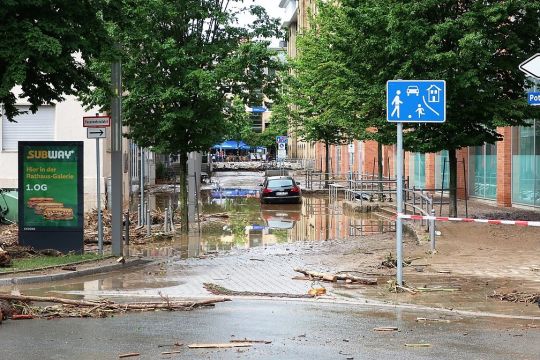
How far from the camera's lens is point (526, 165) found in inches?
1046

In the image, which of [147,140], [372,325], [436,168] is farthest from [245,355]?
[436,168]

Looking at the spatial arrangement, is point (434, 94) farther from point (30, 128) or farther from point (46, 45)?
point (30, 128)

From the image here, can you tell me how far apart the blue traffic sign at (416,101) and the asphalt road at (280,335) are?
3368 millimetres

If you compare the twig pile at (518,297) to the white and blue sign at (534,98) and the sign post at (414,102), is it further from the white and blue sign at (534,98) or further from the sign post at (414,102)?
the white and blue sign at (534,98)

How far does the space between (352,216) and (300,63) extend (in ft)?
53.7

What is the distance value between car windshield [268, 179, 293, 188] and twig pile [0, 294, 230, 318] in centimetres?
2693

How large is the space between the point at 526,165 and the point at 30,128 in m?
18.3

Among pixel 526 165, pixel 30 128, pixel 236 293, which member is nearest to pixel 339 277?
pixel 236 293

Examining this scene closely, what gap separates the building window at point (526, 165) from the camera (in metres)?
25.6

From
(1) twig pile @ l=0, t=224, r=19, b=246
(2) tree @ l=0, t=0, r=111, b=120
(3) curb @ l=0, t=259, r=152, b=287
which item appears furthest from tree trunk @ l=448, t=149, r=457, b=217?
(1) twig pile @ l=0, t=224, r=19, b=246

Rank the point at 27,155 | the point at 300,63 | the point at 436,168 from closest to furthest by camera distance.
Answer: the point at 27,155 < the point at 436,168 < the point at 300,63

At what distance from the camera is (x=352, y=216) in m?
29.5

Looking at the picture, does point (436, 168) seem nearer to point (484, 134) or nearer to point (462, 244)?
point (484, 134)

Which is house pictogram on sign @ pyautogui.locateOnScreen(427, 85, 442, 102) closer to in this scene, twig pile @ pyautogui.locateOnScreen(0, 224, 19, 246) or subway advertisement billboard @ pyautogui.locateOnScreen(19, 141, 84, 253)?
subway advertisement billboard @ pyautogui.locateOnScreen(19, 141, 84, 253)
